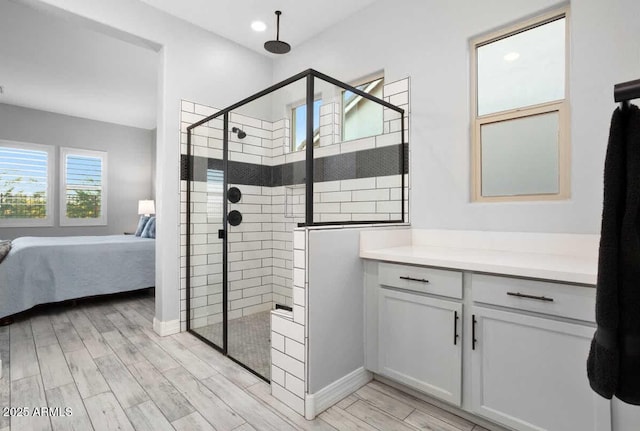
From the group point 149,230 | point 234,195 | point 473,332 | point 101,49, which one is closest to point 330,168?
point 234,195

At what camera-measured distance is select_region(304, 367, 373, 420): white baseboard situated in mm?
1681

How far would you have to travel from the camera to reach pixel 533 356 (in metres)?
1.37

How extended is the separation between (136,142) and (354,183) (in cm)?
614

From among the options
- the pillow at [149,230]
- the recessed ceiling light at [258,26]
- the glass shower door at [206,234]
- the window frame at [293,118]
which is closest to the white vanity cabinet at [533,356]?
the window frame at [293,118]

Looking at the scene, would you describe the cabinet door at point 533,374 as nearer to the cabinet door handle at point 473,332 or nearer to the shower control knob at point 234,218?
the cabinet door handle at point 473,332

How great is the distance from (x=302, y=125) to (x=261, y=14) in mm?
1685

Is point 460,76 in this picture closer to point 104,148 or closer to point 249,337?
point 249,337

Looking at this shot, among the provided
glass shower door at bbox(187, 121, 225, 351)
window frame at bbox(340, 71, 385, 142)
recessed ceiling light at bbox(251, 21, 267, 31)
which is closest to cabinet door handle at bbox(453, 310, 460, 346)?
window frame at bbox(340, 71, 385, 142)

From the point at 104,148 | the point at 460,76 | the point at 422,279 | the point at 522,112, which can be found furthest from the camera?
the point at 104,148

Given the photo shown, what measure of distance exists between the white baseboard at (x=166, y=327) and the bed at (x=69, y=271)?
1.32m

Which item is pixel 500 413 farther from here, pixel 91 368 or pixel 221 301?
pixel 91 368

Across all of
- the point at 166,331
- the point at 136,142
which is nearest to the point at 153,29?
the point at 166,331

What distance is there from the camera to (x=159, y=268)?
2.88m

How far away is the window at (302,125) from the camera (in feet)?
6.13
